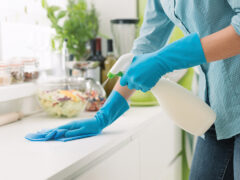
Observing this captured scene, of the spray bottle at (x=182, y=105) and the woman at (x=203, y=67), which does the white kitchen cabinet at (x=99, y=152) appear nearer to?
the woman at (x=203, y=67)

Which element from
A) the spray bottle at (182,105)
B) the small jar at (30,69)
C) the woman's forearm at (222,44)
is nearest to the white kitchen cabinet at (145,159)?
the spray bottle at (182,105)

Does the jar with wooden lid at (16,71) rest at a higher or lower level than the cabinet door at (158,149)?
higher

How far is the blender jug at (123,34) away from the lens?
74.4 inches

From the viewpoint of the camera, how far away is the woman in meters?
0.78

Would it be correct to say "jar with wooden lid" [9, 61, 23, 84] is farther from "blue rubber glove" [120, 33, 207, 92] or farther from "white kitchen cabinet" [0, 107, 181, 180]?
"blue rubber glove" [120, 33, 207, 92]

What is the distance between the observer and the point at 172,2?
3.09ft

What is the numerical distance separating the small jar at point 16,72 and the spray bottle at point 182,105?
0.56 meters

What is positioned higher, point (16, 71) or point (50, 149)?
point (16, 71)

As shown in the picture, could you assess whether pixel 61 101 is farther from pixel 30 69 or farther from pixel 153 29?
pixel 153 29

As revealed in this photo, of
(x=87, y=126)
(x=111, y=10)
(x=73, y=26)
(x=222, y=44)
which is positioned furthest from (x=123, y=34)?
(x=222, y=44)

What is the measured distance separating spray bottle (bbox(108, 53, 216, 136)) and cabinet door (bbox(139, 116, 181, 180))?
311 mm

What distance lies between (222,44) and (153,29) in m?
0.42

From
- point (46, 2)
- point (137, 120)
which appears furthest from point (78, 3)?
point (137, 120)

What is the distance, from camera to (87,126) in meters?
1.06
